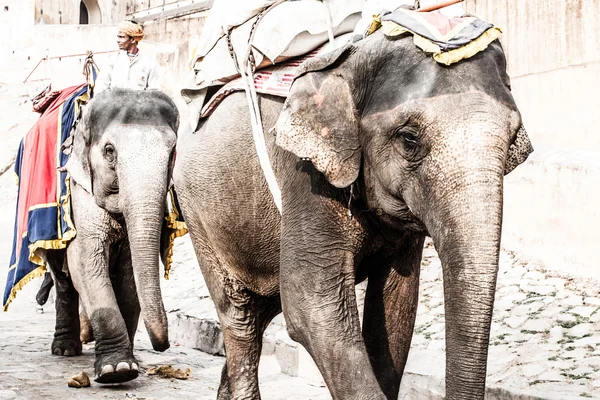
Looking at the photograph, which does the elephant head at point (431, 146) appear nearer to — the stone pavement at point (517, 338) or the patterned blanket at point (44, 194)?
the stone pavement at point (517, 338)

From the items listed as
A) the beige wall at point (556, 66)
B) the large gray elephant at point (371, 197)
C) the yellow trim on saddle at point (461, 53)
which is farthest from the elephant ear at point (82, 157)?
the yellow trim on saddle at point (461, 53)

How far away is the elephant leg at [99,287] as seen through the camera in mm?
6391

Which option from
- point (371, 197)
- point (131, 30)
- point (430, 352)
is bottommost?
point (430, 352)

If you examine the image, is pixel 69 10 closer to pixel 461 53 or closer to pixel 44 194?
pixel 44 194

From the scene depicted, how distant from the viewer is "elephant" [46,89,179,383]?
6309 mm

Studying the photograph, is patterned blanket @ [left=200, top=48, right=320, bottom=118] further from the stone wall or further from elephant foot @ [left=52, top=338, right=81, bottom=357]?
elephant foot @ [left=52, top=338, right=81, bottom=357]

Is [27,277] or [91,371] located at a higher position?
[27,277]

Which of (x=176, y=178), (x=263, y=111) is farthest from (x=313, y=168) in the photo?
(x=176, y=178)

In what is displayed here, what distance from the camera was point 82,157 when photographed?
707 centimetres

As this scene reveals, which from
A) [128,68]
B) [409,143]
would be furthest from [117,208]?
[409,143]

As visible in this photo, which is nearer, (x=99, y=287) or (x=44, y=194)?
(x=99, y=287)

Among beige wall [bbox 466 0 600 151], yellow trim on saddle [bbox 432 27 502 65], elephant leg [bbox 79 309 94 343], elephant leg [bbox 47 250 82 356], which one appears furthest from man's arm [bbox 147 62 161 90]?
yellow trim on saddle [bbox 432 27 502 65]

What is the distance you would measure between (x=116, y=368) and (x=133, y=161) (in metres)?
1.24

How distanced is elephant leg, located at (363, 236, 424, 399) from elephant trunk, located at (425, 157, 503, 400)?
3.51ft
